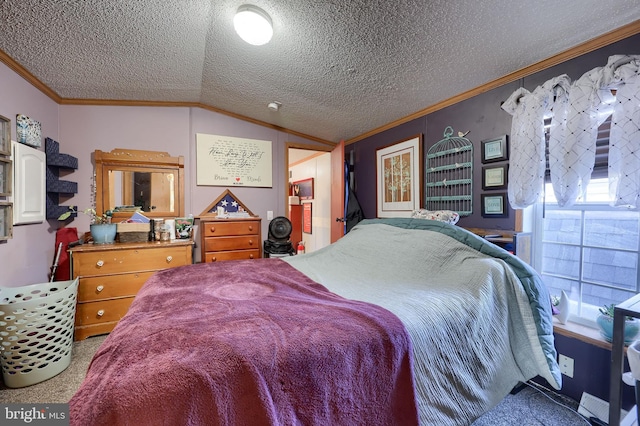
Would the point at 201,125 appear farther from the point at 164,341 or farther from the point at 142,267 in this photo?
the point at 164,341

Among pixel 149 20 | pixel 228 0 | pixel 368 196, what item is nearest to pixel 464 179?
pixel 368 196

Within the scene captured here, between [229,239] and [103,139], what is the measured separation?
163 centimetres

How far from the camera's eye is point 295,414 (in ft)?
2.40

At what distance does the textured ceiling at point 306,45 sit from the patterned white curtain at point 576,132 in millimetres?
249

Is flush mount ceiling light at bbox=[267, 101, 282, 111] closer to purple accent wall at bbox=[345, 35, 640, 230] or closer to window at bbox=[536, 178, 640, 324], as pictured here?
purple accent wall at bbox=[345, 35, 640, 230]

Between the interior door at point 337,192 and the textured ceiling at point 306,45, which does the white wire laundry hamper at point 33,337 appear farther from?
the interior door at point 337,192

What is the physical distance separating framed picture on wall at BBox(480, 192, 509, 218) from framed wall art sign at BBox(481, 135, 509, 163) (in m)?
0.27

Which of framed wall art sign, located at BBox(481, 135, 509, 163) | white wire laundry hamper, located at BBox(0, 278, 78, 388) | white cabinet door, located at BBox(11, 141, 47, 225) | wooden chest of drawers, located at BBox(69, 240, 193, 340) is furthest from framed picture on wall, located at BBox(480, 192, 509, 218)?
white cabinet door, located at BBox(11, 141, 47, 225)

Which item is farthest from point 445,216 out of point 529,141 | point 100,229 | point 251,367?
point 100,229

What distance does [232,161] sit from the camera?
10.7 ft

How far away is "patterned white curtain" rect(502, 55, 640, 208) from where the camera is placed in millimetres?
1299

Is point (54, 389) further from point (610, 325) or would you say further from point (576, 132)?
point (576, 132)

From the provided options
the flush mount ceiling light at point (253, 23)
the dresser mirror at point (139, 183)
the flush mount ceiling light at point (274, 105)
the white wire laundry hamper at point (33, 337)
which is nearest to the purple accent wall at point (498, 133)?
the flush mount ceiling light at point (274, 105)

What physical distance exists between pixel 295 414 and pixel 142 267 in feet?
7.42
